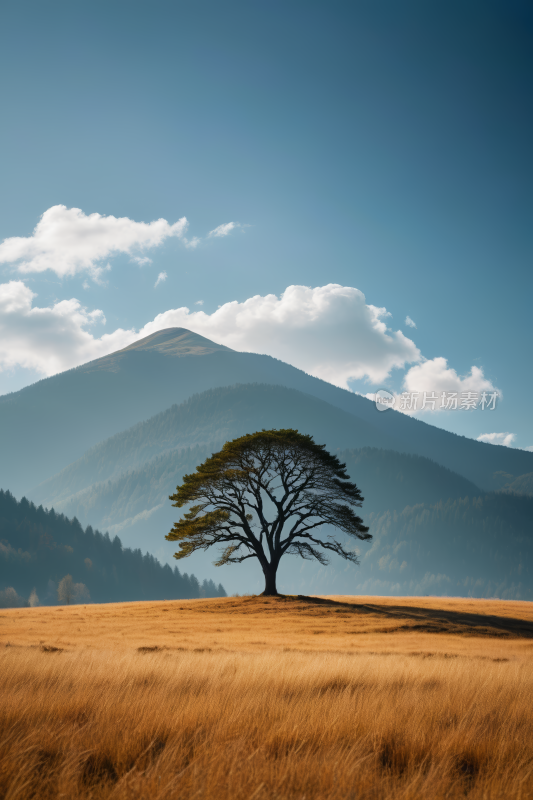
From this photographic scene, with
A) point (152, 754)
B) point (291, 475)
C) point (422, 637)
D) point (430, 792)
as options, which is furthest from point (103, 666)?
point (291, 475)

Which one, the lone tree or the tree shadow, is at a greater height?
the lone tree

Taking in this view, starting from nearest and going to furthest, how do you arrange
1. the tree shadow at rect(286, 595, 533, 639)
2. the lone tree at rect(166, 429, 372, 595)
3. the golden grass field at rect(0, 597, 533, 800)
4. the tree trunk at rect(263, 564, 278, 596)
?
1. the golden grass field at rect(0, 597, 533, 800)
2. the tree shadow at rect(286, 595, 533, 639)
3. the lone tree at rect(166, 429, 372, 595)
4. the tree trunk at rect(263, 564, 278, 596)

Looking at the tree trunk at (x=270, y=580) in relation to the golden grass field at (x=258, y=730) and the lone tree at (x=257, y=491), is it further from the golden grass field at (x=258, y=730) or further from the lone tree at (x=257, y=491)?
the golden grass field at (x=258, y=730)

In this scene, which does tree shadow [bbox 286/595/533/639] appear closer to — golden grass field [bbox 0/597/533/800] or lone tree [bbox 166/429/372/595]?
lone tree [bbox 166/429/372/595]

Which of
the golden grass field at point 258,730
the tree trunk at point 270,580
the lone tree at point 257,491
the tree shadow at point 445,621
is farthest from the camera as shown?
the tree trunk at point 270,580

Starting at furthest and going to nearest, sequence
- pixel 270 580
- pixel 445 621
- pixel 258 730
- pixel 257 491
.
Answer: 1. pixel 270 580
2. pixel 257 491
3. pixel 445 621
4. pixel 258 730

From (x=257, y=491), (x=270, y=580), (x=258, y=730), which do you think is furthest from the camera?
(x=270, y=580)

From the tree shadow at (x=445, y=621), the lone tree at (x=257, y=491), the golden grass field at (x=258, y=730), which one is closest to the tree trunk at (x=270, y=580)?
the lone tree at (x=257, y=491)

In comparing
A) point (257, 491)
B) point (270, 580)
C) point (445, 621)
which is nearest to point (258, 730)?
point (445, 621)

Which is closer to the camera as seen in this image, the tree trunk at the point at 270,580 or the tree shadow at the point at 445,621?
the tree shadow at the point at 445,621

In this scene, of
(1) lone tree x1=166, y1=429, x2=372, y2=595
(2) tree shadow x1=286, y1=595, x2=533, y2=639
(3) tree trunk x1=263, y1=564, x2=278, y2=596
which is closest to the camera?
(2) tree shadow x1=286, y1=595, x2=533, y2=639

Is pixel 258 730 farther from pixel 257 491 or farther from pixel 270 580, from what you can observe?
pixel 270 580

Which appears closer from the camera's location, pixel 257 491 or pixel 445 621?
pixel 445 621

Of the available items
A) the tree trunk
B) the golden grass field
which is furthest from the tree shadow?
the golden grass field
